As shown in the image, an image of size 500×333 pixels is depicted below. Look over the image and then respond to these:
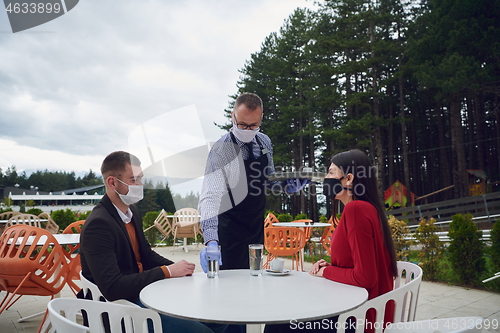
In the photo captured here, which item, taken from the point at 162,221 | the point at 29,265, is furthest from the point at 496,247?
the point at 162,221

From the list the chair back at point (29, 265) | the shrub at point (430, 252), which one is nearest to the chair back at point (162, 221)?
the shrub at point (430, 252)

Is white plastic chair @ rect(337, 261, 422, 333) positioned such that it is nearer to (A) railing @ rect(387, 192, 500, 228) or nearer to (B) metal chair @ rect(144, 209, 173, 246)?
(B) metal chair @ rect(144, 209, 173, 246)

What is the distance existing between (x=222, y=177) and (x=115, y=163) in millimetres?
704

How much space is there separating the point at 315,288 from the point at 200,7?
12.4 meters

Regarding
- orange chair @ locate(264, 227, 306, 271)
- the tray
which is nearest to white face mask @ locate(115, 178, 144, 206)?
the tray

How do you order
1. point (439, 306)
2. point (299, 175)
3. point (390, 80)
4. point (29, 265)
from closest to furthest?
point (299, 175) → point (29, 265) → point (439, 306) → point (390, 80)

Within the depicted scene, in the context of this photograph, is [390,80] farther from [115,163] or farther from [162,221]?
[115,163]

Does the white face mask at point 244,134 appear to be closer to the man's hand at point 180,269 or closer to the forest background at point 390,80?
the man's hand at point 180,269

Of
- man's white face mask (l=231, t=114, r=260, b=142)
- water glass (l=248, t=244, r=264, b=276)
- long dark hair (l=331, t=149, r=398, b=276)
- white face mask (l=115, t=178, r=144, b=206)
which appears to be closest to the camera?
long dark hair (l=331, t=149, r=398, b=276)

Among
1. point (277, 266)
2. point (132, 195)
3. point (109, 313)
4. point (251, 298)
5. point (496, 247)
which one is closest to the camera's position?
point (109, 313)

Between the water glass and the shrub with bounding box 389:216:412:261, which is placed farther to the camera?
the shrub with bounding box 389:216:412:261

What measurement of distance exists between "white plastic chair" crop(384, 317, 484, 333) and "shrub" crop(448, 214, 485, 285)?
448cm

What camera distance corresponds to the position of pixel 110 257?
5.48 ft

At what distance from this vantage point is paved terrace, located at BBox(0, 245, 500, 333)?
11.4 ft
